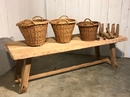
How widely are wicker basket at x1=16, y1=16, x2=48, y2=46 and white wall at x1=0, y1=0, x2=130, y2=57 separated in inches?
26.0

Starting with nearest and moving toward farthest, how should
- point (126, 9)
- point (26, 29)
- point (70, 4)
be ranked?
point (26, 29), point (126, 9), point (70, 4)

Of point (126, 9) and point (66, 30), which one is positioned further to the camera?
point (126, 9)

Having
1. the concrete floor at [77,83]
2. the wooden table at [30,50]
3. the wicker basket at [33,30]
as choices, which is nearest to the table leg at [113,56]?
the concrete floor at [77,83]

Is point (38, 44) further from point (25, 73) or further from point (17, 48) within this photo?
point (25, 73)

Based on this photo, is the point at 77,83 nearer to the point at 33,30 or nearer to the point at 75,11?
the point at 33,30

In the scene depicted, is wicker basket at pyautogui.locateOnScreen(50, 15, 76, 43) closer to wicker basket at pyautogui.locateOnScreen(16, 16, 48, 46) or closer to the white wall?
wicker basket at pyautogui.locateOnScreen(16, 16, 48, 46)

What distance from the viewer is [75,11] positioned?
255 cm

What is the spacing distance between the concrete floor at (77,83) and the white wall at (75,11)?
1.78 feet

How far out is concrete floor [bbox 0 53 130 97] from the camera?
1.63 meters

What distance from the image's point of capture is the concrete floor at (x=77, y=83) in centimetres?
163

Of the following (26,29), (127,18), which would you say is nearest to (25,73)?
(26,29)

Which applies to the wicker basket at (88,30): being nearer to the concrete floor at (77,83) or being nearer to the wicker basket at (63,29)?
the wicker basket at (63,29)

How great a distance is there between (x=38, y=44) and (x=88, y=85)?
73 cm

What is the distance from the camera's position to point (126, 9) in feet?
7.79
